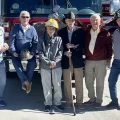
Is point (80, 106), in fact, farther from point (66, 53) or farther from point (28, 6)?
point (28, 6)

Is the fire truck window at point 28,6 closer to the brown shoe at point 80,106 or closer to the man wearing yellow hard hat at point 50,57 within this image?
the man wearing yellow hard hat at point 50,57

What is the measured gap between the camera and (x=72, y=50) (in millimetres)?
6406

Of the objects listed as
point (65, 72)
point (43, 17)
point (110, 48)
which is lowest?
point (65, 72)

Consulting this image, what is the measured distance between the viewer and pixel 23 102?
700 cm

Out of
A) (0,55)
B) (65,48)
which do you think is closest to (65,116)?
(65,48)

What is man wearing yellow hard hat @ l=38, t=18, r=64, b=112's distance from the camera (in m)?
6.28

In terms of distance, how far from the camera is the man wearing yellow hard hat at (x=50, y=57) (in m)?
6.28

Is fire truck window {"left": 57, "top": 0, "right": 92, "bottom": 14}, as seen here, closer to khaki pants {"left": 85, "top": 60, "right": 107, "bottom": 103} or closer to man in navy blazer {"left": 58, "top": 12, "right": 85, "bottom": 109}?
man in navy blazer {"left": 58, "top": 12, "right": 85, "bottom": 109}

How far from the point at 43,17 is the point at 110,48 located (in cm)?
189

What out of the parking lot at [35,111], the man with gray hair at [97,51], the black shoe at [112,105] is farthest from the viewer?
the black shoe at [112,105]

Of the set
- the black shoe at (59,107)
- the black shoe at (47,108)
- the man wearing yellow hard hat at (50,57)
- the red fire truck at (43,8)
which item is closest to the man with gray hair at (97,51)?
the man wearing yellow hard hat at (50,57)

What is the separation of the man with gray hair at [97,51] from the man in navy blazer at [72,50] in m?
0.15

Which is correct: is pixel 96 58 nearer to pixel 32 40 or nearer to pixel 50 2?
pixel 32 40

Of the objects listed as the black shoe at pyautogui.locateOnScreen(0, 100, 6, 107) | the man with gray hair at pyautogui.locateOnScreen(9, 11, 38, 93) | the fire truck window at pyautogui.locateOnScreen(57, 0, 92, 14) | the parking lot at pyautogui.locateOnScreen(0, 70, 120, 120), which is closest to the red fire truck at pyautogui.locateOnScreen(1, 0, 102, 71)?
the fire truck window at pyautogui.locateOnScreen(57, 0, 92, 14)
